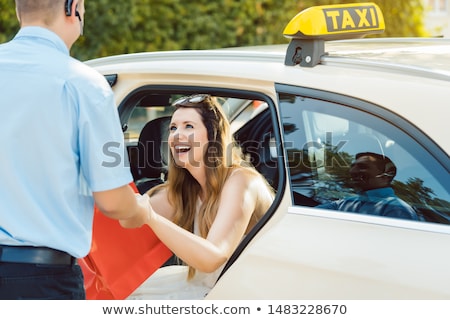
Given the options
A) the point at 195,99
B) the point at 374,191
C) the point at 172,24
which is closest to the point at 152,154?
the point at 195,99

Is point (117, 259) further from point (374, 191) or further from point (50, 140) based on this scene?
point (374, 191)

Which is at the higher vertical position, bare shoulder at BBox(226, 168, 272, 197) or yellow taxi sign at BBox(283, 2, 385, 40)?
yellow taxi sign at BBox(283, 2, 385, 40)

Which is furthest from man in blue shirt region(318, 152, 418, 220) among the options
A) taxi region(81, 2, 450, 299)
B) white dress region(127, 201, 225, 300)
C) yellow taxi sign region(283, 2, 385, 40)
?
white dress region(127, 201, 225, 300)

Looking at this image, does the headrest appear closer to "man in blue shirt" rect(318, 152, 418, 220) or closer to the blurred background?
"man in blue shirt" rect(318, 152, 418, 220)

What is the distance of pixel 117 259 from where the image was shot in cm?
283

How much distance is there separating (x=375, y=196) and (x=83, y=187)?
793 millimetres

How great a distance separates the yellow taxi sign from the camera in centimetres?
236

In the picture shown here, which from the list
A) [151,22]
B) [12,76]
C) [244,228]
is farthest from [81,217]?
[151,22]

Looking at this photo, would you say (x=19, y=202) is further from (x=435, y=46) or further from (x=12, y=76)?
(x=435, y=46)

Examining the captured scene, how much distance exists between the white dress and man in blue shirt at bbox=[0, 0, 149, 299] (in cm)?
90

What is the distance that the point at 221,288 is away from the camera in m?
2.36

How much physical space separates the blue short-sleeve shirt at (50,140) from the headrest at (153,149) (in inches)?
57.5

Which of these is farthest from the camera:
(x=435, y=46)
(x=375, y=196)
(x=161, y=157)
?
(x=161, y=157)

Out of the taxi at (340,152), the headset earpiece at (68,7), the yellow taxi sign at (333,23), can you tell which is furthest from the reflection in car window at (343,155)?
the headset earpiece at (68,7)
